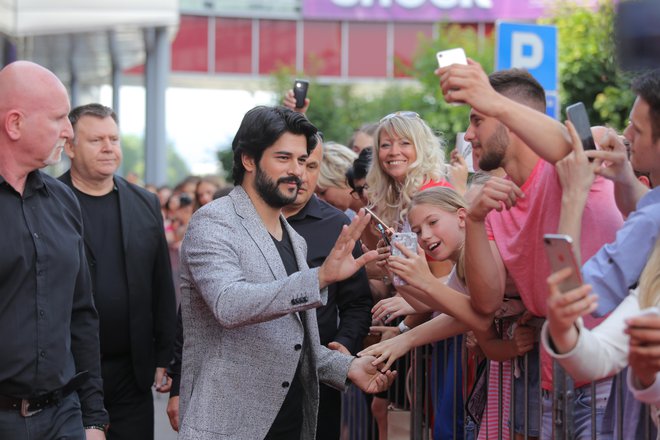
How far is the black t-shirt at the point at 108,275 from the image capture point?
21.3ft

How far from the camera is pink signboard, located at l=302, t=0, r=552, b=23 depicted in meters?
49.6

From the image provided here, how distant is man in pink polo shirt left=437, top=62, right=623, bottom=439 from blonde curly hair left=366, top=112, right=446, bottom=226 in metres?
1.81

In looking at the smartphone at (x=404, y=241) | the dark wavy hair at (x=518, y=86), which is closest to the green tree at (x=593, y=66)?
the dark wavy hair at (x=518, y=86)

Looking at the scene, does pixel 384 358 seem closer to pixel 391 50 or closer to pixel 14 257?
pixel 14 257

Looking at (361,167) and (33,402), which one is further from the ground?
(361,167)

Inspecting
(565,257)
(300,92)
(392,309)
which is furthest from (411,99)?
(565,257)

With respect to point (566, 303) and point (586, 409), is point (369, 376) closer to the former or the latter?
point (586, 409)

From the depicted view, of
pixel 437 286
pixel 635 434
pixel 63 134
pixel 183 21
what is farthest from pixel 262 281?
pixel 183 21

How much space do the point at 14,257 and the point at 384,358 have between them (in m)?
1.75

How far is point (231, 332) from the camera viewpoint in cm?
489

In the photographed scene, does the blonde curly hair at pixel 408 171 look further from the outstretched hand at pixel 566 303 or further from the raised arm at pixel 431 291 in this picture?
the outstretched hand at pixel 566 303

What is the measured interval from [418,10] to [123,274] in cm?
4487

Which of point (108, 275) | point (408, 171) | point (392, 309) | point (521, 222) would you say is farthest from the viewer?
point (408, 171)

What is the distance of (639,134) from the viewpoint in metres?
3.88
